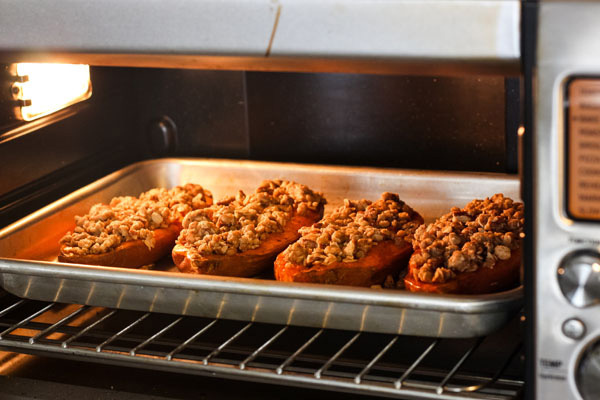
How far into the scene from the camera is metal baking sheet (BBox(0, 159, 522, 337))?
1.06 m

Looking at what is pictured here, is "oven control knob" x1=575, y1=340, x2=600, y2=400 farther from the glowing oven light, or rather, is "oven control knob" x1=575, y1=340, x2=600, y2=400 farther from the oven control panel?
the glowing oven light

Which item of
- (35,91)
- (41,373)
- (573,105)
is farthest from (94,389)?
(573,105)

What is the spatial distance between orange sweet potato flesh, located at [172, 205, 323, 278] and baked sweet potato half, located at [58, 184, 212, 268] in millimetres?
90

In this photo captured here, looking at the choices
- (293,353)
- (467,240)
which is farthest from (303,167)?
(293,353)

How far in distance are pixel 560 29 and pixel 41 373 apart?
0.89 metres

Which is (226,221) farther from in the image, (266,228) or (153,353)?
(153,353)

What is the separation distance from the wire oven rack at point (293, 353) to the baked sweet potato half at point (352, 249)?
0.09 meters

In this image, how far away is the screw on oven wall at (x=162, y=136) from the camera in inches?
72.9

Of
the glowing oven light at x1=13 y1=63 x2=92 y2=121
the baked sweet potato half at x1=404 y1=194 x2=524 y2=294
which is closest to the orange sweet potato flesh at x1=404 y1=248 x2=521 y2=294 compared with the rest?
the baked sweet potato half at x1=404 y1=194 x2=524 y2=294

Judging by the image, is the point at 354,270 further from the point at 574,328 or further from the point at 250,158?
the point at 250,158

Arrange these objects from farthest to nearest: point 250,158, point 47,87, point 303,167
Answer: point 250,158, point 303,167, point 47,87

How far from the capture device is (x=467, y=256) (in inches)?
47.8

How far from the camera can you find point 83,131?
5.57 feet

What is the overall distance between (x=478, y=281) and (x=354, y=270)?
19 centimetres
